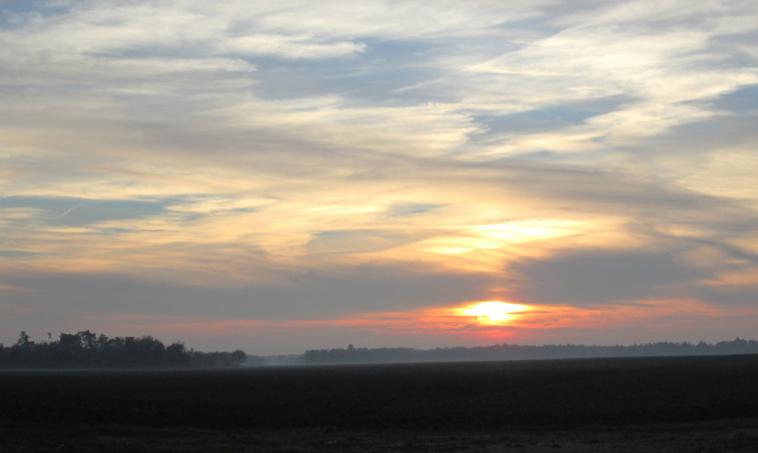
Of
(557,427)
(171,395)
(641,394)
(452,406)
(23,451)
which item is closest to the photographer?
(23,451)

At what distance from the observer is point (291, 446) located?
35875mm

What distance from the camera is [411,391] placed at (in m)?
83.2

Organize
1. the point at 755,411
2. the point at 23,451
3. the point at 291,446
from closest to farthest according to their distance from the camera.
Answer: the point at 23,451, the point at 291,446, the point at 755,411

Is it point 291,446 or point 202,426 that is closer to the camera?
point 291,446

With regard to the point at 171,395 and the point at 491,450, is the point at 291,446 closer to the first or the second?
the point at 491,450

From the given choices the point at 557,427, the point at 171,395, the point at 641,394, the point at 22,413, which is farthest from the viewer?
the point at 171,395

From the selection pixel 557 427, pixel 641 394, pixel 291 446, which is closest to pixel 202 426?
pixel 291 446

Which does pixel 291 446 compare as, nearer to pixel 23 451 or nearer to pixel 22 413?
pixel 23 451

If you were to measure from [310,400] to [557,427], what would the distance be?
96.4ft

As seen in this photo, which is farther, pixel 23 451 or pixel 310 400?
pixel 310 400

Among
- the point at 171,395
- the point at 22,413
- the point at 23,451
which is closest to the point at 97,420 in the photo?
the point at 22,413

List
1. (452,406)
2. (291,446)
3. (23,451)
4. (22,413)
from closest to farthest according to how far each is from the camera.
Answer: (23,451) → (291,446) → (22,413) → (452,406)

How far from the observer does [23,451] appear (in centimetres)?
3284

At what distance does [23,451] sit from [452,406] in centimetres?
3322
